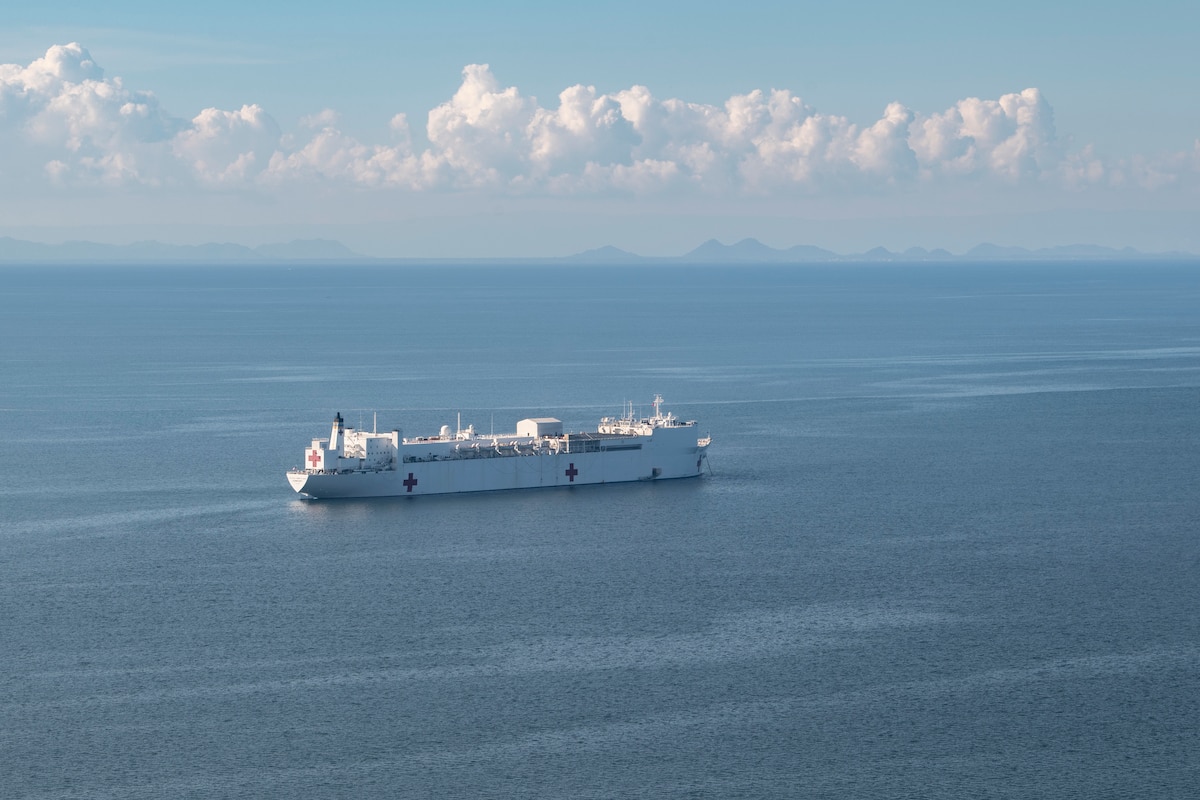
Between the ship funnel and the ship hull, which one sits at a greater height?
the ship funnel

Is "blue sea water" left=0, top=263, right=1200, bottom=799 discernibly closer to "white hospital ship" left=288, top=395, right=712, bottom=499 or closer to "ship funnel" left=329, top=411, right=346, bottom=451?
"white hospital ship" left=288, top=395, right=712, bottom=499

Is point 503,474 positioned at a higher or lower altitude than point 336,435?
lower

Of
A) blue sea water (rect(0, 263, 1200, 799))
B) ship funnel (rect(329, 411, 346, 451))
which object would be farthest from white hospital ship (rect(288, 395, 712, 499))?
blue sea water (rect(0, 263, 1200, 799))

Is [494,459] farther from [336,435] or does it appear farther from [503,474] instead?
[336,435]

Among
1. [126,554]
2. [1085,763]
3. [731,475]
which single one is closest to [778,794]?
[1085,763]

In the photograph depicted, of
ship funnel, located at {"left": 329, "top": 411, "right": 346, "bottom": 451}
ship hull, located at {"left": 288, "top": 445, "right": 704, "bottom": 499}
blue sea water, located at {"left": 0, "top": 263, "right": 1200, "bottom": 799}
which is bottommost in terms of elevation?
blue sea water, located at {"left": 0, "top": 263, "right": 1200, "bottom": 799}

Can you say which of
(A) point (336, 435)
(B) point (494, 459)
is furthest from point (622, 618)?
(A) point (336, 435)

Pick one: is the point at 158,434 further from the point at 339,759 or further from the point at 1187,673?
the point at 1187,673

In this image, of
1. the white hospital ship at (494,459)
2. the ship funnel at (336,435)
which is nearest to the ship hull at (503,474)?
the white hospital ship at (494,459)
